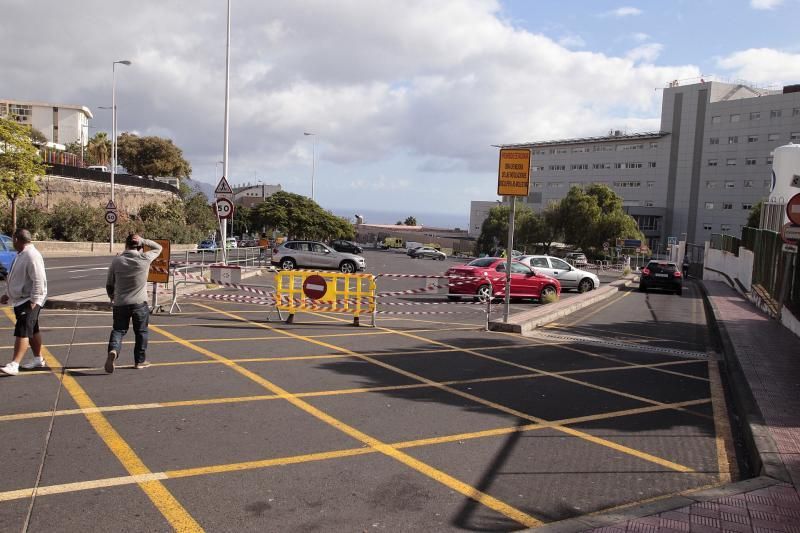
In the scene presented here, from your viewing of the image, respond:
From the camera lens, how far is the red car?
18781mm

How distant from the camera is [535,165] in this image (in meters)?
113

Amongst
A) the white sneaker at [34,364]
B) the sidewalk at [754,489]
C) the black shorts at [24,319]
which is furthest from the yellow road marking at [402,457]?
the black shorts at [24,319]

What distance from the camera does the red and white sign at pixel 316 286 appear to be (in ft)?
42.1

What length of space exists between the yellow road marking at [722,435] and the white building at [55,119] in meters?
116

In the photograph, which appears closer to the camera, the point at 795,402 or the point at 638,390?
the point at 795,402

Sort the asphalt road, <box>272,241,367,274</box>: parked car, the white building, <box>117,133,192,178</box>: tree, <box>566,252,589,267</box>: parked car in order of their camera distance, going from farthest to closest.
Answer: the white building, <box>117,133,192,178</box>: tree, <box>566,252,589,267</box>: parked car, <box>272,241,367,274</box>: parked car, the asphalt road

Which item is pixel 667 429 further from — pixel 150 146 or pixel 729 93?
pixel 729 93

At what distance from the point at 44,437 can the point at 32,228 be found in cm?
3857

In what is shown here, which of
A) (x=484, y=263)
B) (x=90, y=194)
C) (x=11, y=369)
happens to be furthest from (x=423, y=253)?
(x=11, y=369)

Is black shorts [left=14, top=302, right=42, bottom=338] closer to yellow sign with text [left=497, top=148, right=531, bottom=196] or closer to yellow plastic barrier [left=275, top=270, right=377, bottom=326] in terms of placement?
yellow plastic barrier [left=275, top=270, right=377, bottom=326]

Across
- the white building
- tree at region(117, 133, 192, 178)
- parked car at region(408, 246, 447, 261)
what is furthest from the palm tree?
parked car at region(408, 246, 447, 261)

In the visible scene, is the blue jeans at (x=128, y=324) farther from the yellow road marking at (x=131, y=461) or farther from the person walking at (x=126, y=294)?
the yellow road marking at (x=131, y=461)

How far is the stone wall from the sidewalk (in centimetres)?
4471

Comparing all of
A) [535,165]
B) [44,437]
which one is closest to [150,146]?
[535,165]
